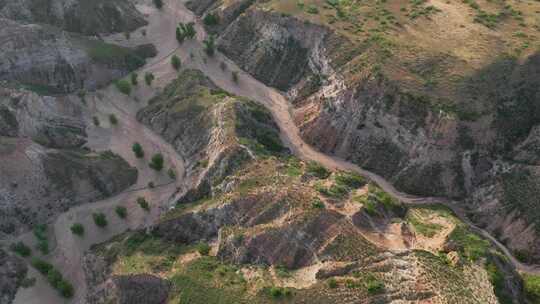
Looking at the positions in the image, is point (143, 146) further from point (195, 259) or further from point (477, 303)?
point (477, 303)

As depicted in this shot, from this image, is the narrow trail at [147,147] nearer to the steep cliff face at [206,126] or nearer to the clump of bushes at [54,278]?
the clump of bushes at [54,278]

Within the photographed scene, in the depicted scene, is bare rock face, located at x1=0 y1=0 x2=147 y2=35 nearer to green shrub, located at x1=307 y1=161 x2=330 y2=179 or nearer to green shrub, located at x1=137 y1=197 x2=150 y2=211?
green shrub, located at x1=137 y1=197 x2=150 y2=211

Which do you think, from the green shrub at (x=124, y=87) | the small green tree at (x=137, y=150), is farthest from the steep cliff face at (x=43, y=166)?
the green shrub at (x=124, y=87)

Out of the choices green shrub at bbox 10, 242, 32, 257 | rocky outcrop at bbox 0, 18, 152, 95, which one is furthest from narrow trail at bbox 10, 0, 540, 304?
rocky outcrop at bbox 0, 18, 152, 95

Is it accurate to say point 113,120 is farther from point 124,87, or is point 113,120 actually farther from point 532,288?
point 532,288

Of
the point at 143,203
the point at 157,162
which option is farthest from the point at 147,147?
the point at 143,203
